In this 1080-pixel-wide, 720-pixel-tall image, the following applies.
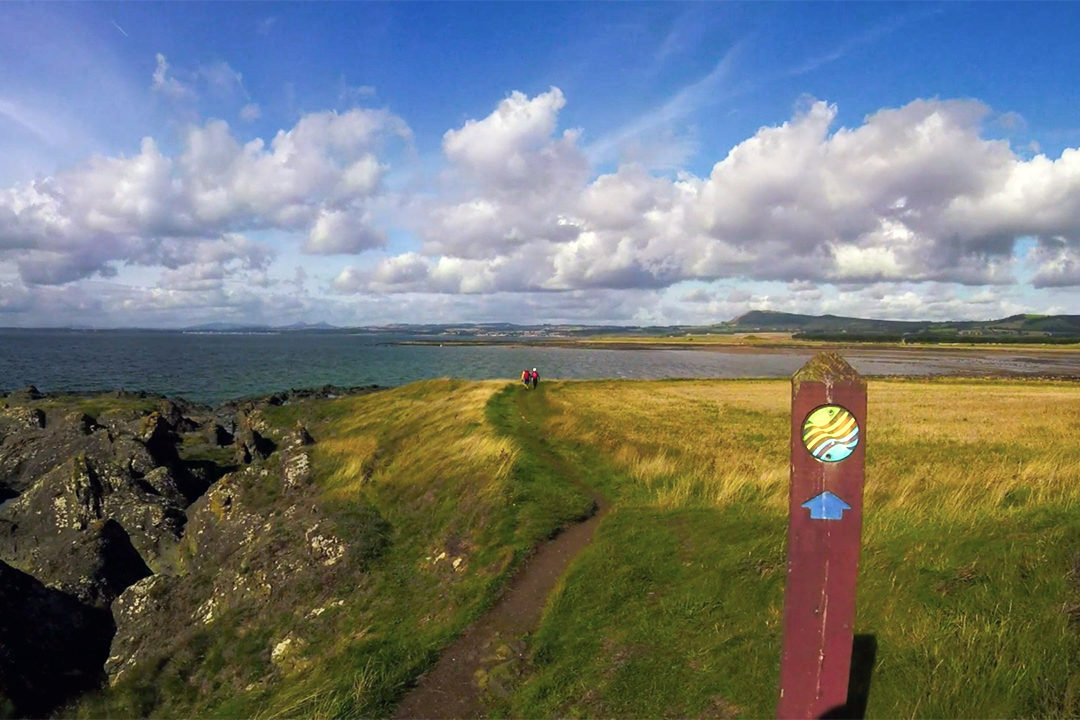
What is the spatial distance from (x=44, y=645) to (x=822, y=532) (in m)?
21.2

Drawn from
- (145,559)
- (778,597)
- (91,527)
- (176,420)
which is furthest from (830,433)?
(176,420)

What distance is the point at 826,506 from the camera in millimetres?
6391

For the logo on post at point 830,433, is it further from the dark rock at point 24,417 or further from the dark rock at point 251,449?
the dark rock at point 24,417

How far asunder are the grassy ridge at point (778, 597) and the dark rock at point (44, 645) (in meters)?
13.4

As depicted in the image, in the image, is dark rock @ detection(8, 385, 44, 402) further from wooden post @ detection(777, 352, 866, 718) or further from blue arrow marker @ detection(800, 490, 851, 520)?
blue arrow marker @ detection(800, 490, 851, 520)

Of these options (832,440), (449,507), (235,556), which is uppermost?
(832,440)

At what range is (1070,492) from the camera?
44.4ft

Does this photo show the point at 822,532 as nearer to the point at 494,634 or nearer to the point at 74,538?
the point at 494,634

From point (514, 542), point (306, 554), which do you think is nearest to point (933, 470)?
point (514, 542)

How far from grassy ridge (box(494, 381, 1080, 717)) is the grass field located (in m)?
0.04

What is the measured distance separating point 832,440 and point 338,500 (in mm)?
20509

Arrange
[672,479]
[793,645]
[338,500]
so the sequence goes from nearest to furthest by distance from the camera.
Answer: [793,645] < [672,479] < [338,500]

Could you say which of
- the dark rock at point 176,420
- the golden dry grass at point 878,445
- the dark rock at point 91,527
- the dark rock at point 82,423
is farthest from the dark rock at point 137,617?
the dark rock at point 176,420

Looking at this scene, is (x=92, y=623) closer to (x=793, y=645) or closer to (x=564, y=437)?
(x=564, y=437)
